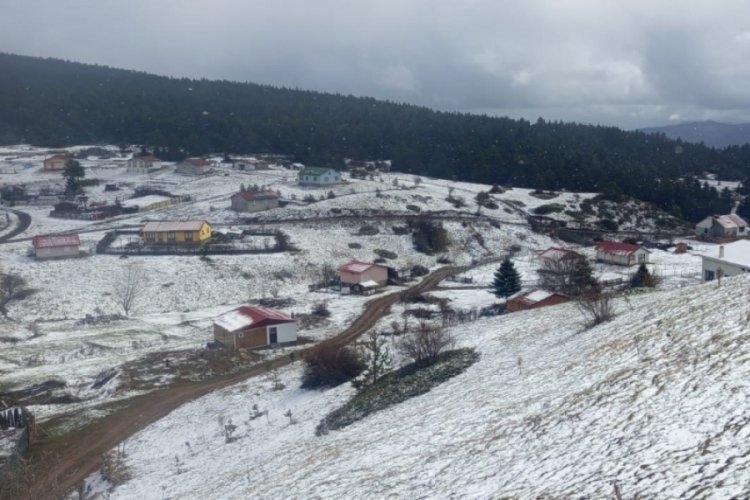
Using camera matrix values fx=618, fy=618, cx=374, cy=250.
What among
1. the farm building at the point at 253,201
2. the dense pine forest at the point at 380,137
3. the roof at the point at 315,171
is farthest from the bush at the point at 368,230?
the dense pine forest at the point at 380,137

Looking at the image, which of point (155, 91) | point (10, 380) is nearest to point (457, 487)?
point (10, 380)

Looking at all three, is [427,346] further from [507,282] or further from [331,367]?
[507,282]

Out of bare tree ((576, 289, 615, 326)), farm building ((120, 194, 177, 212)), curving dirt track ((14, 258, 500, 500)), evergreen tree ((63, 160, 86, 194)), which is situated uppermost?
evergreen tree ((63, 160, 86, 194))

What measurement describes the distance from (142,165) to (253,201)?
3205 cm

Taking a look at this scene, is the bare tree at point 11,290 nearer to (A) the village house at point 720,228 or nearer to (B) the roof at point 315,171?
(B) the roof at point 315,171

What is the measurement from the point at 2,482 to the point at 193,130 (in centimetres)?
10409

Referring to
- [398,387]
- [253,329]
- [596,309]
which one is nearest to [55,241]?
[253,329]

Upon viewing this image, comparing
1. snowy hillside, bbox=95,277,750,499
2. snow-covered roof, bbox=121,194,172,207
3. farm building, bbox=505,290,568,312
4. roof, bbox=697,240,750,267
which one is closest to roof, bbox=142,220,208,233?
snow-covered roof, bbox=121,194,172,207

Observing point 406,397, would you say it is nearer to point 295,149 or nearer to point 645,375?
point 645,375

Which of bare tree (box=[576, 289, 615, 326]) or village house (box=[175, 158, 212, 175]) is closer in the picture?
bare tree (box=[576, 289, 615, 326])

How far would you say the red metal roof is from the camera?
56344mm

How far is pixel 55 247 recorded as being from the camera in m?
51.2

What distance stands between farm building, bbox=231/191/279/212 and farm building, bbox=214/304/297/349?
35.3m

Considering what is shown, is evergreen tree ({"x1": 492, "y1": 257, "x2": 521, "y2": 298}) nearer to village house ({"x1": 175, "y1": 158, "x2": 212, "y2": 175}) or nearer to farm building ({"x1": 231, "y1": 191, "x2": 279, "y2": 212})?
farm building ({"x1": 231, "y1": 191, "x2": 279, "y2": 212})
